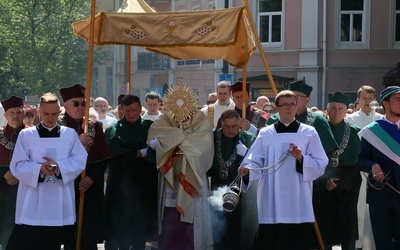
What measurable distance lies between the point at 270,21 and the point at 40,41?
15.3m

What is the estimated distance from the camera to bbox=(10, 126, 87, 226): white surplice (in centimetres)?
823

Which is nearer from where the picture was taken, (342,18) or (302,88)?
(302,88)

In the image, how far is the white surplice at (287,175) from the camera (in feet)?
27.1

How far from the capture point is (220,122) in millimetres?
9805

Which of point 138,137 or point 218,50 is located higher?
point 218,50

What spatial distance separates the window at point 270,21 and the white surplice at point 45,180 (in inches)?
904

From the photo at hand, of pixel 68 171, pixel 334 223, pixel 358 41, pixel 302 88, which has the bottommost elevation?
pixel 334 223

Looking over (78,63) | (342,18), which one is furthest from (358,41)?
(78,63)

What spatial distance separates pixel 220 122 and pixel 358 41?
826 inches

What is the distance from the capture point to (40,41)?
42094 millimetres

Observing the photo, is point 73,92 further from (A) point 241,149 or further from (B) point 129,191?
(A) point 241,149

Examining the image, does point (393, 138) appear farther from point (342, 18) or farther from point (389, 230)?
point (342, 18)

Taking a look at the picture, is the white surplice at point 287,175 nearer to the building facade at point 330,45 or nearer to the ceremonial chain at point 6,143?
the ceremonial chain at point 6,143

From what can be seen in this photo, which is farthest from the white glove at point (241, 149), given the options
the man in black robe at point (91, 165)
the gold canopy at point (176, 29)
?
the man in black robe at point (91, 165)
